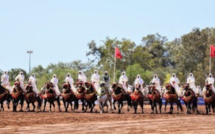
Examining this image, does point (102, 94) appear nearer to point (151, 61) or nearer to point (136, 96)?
point (136, 96)

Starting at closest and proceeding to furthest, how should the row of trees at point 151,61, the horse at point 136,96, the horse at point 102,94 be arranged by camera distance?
the horse at point 102,94, the horse at point 136,96, the row of trees at point 151,61

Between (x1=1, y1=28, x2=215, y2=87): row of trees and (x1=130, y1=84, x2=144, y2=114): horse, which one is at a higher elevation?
(x1=1, y1=28, x2=215, y2=87): row of trees

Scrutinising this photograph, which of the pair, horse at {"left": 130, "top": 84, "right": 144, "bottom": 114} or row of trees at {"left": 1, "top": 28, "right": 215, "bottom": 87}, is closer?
horse at {"left": 130, "top": 84, "right": 144, "bottom": 114}

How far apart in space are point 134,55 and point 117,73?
24.4ft

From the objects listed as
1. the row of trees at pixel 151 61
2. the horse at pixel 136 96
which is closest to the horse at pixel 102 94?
the horse at pixel 136 96

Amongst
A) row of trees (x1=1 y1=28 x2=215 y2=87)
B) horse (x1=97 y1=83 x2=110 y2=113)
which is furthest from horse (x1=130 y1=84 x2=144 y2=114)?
row of trees (x1=1 y1=28 x2=215 y2=87)

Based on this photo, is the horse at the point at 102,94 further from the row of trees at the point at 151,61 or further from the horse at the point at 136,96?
the row of trees at the point at 151,61

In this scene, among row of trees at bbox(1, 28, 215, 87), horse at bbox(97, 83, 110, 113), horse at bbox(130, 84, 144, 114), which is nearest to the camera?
horse at bbox(97, 83, 110, 113)

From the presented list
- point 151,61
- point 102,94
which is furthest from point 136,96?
point 151,61

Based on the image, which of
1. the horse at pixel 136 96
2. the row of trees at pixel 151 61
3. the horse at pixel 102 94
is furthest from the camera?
the row of trees at pixel 151 61

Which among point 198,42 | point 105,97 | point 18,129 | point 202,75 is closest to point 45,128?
point 18,129

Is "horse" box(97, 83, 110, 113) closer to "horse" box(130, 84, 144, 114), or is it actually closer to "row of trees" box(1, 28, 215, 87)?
"horse" box(130, 84, 144, 114)

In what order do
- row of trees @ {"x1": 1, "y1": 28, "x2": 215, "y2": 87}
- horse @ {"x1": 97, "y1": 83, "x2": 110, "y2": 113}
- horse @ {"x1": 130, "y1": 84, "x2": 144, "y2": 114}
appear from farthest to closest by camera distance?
row of trees @ {"x1": 1, "y1": 28, "x2": 215, "y2": 87}, horse @ {"x1": 130, "y1": 84, "x2": 144, "y2": 114}, horse @ {"x1": 97, "y1": 83, "x2": 110, "y2": 113}

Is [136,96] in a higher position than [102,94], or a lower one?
lower
